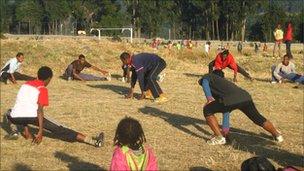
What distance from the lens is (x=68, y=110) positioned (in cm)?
1270

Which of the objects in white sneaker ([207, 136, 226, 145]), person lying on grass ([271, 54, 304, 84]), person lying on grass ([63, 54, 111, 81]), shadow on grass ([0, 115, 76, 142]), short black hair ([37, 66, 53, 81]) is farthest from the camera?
person lying on grass ([63, 54, 111, 81])

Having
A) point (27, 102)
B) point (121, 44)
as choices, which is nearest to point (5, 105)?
point (27, 102)

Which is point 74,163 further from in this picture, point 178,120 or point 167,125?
Result: point 178,120

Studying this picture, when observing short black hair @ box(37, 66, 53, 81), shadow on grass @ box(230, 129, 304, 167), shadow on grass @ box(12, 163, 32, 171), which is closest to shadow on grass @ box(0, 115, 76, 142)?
short black hair @ box(37, 66, 53, 81)

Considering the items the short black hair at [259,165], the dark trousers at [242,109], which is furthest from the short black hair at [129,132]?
the dark trousers at [242,109]

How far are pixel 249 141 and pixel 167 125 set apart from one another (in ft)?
6.02

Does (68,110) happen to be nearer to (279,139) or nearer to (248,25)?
(279,139)

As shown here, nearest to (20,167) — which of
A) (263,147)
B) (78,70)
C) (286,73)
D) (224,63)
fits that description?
(263,147)

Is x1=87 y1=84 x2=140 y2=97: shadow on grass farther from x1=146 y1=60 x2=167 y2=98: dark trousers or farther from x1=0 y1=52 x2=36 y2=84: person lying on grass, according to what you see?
x1=0 y1=52 x2=36 y2=84: person lying on grass

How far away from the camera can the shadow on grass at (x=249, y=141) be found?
28.7 ft

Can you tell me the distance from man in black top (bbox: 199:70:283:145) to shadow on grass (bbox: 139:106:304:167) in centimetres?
34

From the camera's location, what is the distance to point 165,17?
259ft

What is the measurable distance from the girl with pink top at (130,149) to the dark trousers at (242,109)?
346cm

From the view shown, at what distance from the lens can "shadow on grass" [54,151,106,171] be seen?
8.07 meters
